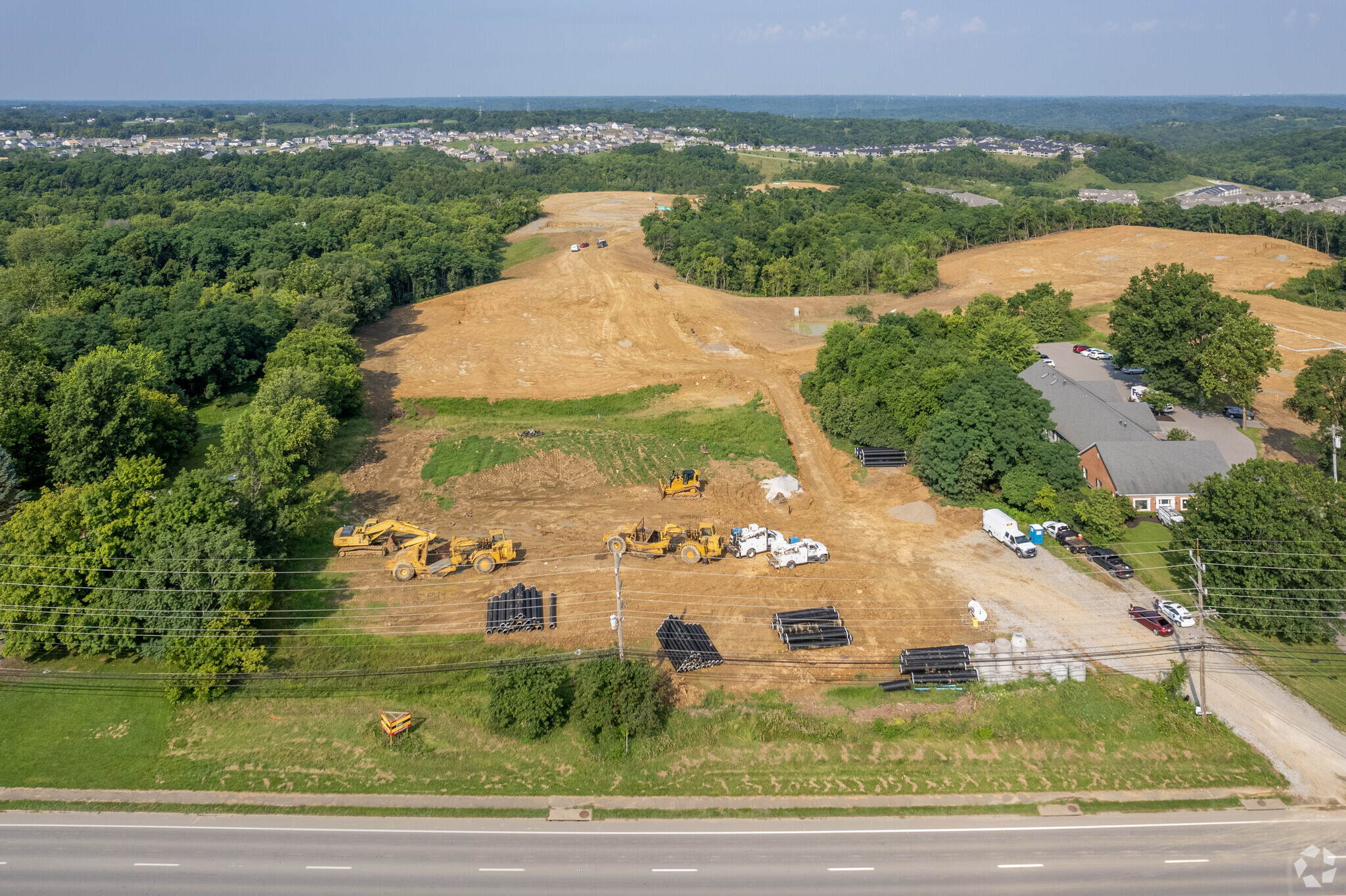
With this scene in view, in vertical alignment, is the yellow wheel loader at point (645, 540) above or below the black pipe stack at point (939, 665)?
above

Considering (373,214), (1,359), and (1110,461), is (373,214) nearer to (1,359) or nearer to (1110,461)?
(1,359)

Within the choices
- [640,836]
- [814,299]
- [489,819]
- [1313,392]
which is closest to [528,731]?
[489,819]

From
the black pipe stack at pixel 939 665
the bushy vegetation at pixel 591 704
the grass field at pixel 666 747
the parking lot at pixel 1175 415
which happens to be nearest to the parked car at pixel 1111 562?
the grass field at pixel 666 747

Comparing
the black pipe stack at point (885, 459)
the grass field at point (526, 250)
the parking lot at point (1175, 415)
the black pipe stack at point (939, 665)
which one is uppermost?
the grass field at point (526, 250)

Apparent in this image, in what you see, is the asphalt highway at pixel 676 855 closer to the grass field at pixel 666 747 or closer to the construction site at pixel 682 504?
the grass field at pixel 666 747

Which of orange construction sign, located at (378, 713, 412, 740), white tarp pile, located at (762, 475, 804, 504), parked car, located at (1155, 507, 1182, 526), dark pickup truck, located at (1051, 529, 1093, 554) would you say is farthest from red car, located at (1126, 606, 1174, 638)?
orange construction sign, located at (378, 713, 412, 740)

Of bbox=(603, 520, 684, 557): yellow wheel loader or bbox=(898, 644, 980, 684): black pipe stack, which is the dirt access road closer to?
bbox=(603, 520, 684, 557): yellow wheel loader
